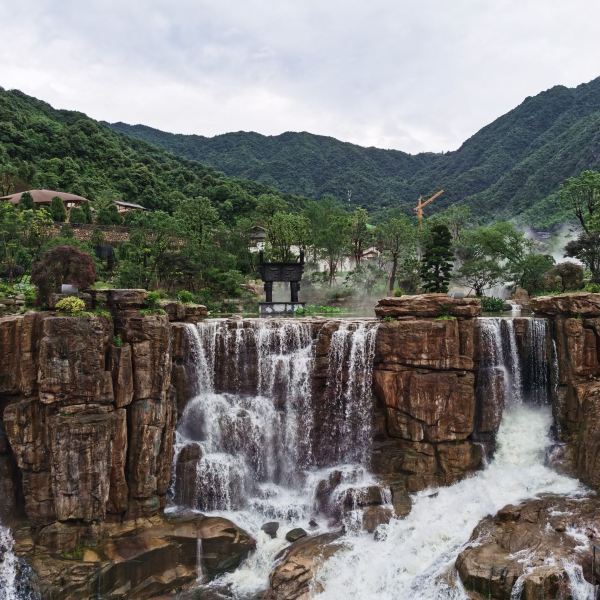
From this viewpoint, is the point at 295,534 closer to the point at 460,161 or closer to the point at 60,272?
the point at 60,272

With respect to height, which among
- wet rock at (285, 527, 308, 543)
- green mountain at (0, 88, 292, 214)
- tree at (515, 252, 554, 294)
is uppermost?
green mountain at (0, 88, 292, 214)

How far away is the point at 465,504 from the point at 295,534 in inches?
287

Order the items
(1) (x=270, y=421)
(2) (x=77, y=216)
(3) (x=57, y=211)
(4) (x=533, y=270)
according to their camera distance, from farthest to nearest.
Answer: (2) (x=77, y=216) < (3) (x=57, y=211) < (4) (x=533, y=270) < (1) (x=270, y=421)

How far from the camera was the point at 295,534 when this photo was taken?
22.3 meters

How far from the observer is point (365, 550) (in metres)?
21.1

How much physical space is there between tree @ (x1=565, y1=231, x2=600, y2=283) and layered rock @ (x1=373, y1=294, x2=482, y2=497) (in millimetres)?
19748

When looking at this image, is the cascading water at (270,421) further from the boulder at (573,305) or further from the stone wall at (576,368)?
the stone wall at (576,368)

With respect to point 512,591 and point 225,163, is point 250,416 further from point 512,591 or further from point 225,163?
point 225,163

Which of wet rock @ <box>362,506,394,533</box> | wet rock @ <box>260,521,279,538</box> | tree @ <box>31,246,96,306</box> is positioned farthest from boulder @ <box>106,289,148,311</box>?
wet rock @ <box>362,506,394,533</box>

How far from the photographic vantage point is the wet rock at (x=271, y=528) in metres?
22.4

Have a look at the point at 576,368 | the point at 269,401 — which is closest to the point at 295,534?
the point at 269,401

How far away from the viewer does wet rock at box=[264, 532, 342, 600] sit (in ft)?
63.2

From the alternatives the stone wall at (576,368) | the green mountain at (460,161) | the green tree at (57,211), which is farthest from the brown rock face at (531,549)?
the green mountain at (460,161)

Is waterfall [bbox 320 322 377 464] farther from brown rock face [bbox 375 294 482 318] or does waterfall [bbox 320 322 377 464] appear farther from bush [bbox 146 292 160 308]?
bush [bbox 146 292 160 308]
